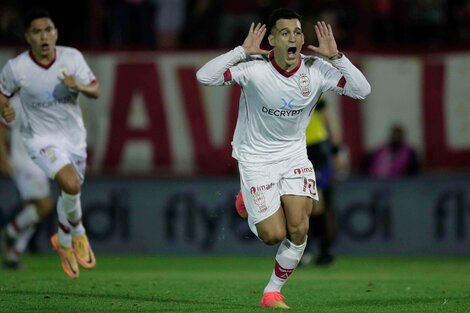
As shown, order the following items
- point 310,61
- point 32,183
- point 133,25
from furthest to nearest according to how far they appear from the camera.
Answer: point 133,25, point 32,183, point 310,61

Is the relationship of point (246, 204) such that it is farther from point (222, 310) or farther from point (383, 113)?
point (383, 113)

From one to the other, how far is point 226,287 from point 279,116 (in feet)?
8.87

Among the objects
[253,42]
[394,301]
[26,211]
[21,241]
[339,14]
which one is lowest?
[21,241]

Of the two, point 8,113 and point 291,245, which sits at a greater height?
point 8,113

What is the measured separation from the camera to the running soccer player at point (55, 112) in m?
13.1

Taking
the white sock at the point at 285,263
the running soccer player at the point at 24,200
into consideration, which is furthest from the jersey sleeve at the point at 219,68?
the running soccer player at the point at 24,200

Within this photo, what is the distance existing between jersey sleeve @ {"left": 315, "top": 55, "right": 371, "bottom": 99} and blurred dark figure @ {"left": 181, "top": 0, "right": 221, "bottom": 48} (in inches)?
341

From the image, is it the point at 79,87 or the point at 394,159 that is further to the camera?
the point at 394,159

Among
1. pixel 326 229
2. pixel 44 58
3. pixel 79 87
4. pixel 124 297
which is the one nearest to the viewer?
pixel 124 297

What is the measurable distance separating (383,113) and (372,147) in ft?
1.92

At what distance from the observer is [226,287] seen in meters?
13.4

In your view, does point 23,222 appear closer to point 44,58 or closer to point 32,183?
point 32,183

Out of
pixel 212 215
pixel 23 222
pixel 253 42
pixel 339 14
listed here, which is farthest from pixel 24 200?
pixel 253 42

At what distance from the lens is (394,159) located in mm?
20250
